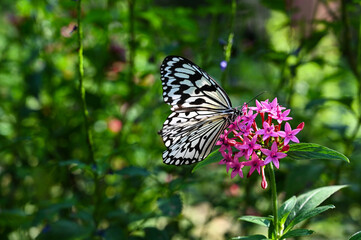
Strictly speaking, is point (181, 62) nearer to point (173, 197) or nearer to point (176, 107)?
point (176, 107)

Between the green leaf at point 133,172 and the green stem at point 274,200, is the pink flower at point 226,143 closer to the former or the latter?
the green stem at point 274,200

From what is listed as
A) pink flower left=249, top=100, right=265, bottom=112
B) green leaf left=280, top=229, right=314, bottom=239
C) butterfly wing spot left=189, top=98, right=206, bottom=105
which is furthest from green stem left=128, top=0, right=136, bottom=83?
green leaf left=280, top=229, right=314, bottom=239

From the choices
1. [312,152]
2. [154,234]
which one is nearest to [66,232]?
[154,234]

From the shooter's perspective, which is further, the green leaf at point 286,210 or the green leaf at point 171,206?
the green leaf at point 171,206

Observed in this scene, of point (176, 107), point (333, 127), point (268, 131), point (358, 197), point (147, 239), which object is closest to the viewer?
point (268, 131)

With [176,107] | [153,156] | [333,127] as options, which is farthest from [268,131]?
[153,156]

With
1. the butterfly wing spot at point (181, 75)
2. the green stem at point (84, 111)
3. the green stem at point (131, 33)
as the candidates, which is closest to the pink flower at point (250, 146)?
the butterfly wing spot at point (181, 75)

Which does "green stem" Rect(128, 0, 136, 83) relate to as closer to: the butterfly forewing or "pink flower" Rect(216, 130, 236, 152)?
the butterfly forewing
